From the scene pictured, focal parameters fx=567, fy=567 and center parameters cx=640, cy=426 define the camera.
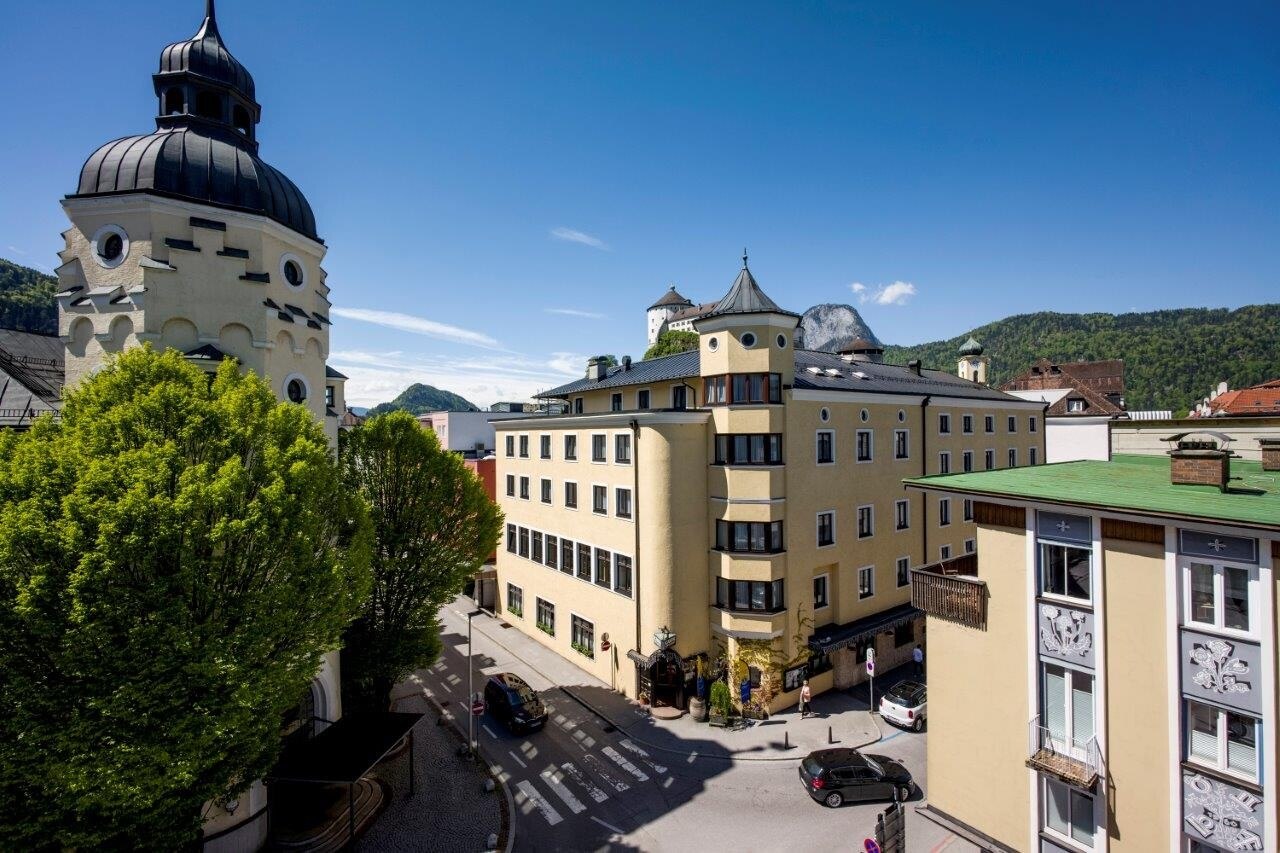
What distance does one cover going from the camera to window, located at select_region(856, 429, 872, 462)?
28.4 meters

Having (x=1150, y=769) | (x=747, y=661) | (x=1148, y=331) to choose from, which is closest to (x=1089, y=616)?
(x=1150, y=769)

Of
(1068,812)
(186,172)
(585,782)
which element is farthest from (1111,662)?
(186,172)

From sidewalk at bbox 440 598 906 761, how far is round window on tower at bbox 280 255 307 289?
810 inches

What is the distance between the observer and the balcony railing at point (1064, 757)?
1207cm

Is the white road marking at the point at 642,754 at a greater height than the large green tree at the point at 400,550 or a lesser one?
lesser

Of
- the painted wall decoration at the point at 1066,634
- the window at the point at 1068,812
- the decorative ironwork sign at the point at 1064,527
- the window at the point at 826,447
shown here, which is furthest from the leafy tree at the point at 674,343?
the window at the point at 1068,812

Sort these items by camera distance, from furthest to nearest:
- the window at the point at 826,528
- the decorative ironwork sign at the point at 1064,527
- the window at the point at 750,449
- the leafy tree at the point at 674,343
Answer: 1. the leafy tree at the point at 674,343
2. the window at the point at 826,528
3. the window at the point at 750,449
4. the decorative ironwork sign at the point at 1064,527

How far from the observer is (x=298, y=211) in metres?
21.2

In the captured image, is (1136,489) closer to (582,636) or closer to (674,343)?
(582,636)

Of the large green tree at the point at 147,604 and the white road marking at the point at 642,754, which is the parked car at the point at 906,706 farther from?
the large green tree at the point at 147,604

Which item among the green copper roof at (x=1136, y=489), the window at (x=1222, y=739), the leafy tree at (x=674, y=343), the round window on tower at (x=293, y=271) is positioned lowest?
the window at (x=1222, y=739)

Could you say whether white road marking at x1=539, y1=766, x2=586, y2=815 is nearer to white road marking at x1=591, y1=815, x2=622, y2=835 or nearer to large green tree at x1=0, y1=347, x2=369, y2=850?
white road marking at x1=591, y1=815, x2=622, y2=835

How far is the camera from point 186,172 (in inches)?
723

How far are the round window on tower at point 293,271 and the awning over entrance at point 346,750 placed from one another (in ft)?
50.7
